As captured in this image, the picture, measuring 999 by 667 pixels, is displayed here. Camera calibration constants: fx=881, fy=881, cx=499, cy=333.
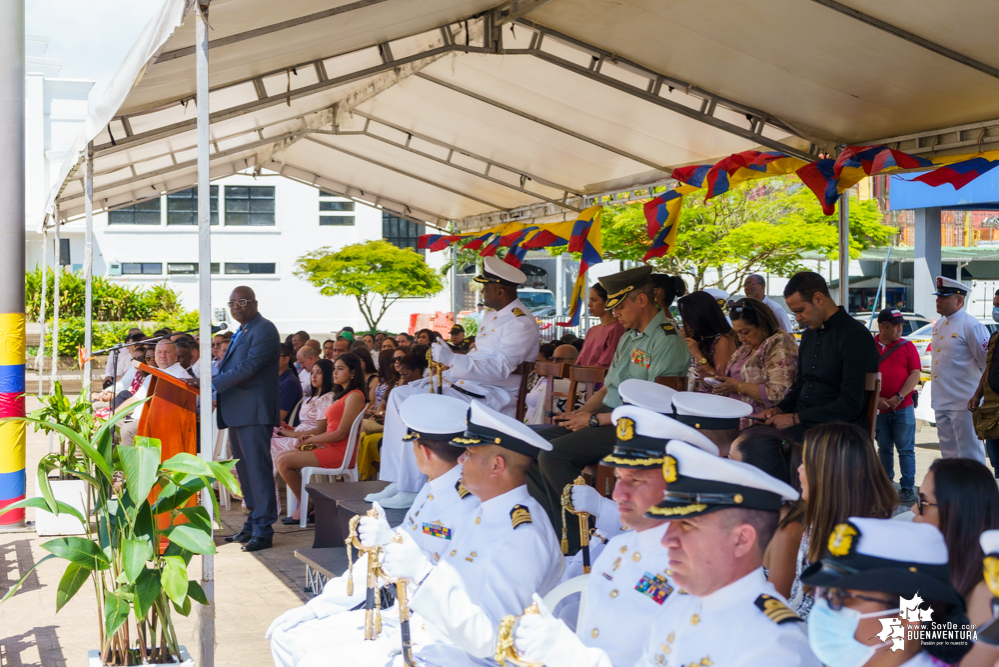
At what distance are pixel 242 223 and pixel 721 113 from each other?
2892 cm

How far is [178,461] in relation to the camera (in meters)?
3.27

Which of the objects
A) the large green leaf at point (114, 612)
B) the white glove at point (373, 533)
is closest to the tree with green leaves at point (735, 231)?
the large green leaf at point (114, 612)

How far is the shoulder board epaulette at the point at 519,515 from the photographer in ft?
Result: 9.56

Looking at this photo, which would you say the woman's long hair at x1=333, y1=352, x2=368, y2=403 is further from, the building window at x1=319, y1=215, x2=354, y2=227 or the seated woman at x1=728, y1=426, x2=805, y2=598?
the building window at x1=319, y1=215, x2=354, y2=227

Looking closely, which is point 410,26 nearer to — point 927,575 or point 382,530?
point 382,530

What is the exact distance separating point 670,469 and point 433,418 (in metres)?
1.60

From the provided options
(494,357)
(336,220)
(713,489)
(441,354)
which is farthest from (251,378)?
(336,220)

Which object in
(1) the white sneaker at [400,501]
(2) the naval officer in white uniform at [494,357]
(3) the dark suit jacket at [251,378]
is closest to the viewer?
(1) the white sneaker at [400,501]

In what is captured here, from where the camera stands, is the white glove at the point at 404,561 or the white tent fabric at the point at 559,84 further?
the white tent fabric at the point at 559,84

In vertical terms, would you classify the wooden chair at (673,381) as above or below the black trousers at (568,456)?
above

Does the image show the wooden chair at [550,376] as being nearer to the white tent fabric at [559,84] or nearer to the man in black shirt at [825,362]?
the man in black shirt at [825,362]

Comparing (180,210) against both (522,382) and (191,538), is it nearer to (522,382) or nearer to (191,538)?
(522,382)

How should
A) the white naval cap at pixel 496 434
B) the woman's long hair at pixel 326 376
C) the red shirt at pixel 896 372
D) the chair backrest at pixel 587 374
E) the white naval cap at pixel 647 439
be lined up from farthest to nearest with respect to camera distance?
the woman's long hair at pixel 326 376
the red shirt at pixel 896 372
the chair backrest at pixel 587 374
the white naval cap at pixel 496 434
the white naval cap at pixel 647 439

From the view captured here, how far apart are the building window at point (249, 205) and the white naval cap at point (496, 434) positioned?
109 feet
